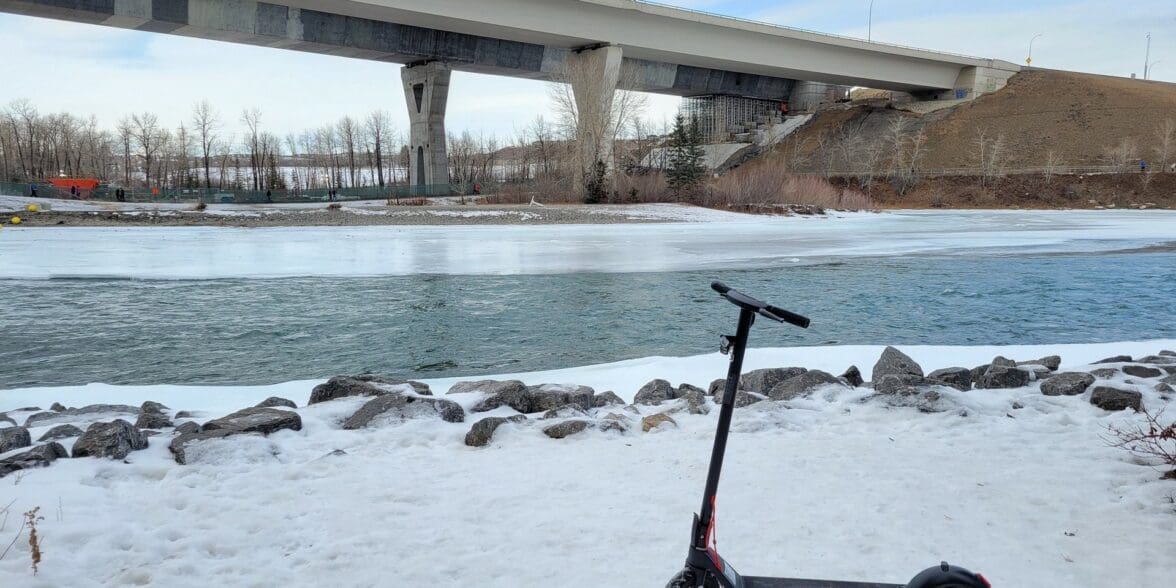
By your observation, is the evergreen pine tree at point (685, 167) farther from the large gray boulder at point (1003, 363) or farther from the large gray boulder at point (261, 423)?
Answer: the large gray boulder at point (261, 423)

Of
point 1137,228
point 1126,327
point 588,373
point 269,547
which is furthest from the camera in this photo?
point 1137,228

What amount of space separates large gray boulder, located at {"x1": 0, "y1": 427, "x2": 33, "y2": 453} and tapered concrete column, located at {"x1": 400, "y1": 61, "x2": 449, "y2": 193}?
4143 centimetres

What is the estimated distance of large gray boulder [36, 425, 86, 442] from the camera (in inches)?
217

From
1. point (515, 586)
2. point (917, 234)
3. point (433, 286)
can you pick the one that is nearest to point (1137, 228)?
point (917, 234)

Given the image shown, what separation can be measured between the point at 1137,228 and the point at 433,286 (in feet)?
94.2

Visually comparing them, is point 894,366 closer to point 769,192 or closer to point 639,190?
point 769,192

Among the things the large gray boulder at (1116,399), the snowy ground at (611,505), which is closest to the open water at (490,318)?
the snowy ground at (611,505)

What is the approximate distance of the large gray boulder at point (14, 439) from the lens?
522 cm

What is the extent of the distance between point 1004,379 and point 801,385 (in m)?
1.77

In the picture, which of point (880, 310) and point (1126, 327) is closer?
point (1126, 327)

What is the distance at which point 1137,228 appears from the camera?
101 feet

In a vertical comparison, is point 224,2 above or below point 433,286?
above

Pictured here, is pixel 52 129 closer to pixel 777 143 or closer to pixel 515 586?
pixel 777 143

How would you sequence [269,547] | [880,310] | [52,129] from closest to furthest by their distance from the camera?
[269,547] → [880,310] → [52,129]
